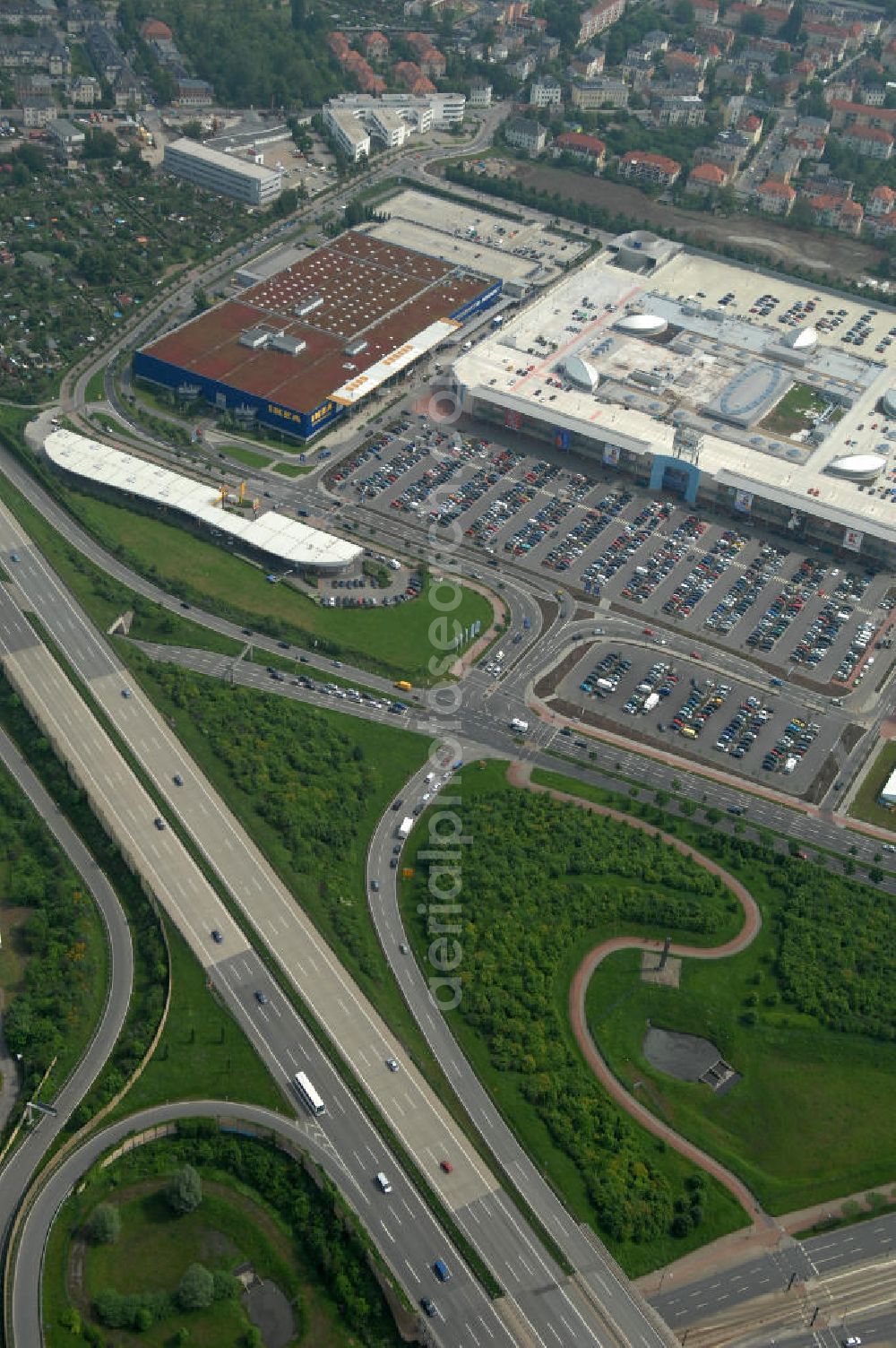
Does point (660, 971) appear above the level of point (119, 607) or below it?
below

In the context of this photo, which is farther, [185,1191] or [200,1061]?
[200,1061]

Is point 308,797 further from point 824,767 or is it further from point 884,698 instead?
point 884,698

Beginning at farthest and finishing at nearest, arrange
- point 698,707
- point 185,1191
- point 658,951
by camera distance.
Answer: point 698,707 < point 658,951 < point 185,1191

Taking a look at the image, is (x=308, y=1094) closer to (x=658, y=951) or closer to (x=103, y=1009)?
(x=103, y=1009)

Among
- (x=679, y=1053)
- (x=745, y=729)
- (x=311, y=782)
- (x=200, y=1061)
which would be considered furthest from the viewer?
(x=745, y=729)

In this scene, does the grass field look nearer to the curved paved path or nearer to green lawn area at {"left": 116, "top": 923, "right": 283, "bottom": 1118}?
the curved paved path

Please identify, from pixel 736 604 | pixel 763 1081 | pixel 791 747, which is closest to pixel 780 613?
pixel 736 604

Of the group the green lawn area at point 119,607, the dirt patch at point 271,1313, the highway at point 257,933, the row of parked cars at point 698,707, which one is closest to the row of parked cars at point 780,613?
the row of parked cars at point 698,707

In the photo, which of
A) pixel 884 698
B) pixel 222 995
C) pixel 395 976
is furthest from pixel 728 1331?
pixel 884 698
